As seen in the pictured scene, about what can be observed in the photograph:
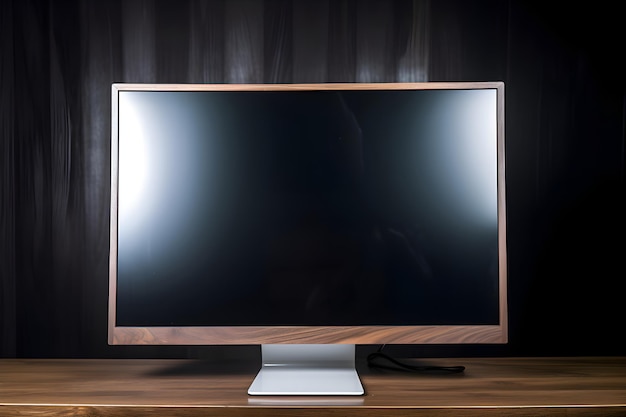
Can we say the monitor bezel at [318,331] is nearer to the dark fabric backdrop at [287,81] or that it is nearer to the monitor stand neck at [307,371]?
the monitor stand neck at [307,371]

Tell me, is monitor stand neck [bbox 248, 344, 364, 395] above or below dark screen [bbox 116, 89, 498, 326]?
below

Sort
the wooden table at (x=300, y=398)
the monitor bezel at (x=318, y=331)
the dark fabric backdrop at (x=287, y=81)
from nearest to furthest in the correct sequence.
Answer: the wooden table at (x=300, y=398)
the monitor bezel at (x=318, y=331)
the dark fabric backdrop at (x=287, y=81)

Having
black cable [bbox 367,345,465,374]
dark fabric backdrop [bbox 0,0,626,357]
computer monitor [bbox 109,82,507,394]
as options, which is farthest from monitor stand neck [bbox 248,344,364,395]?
dark fabric backdrop [bbox 0,0,626,357]

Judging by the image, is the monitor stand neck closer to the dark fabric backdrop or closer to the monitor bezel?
the monitor bezel

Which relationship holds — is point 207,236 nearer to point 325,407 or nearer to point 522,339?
point 325,407

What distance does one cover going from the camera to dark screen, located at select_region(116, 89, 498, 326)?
45.6 inches

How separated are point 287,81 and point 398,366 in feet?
2.37

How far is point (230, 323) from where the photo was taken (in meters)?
1.15

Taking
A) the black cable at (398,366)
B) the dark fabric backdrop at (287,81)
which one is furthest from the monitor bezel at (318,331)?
the dark fabric backdrop at (287,81)

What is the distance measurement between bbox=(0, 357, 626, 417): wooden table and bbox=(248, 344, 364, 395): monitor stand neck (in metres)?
0.03

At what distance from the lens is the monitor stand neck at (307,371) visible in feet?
3.36

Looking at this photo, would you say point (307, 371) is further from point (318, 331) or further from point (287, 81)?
point (287, 81)

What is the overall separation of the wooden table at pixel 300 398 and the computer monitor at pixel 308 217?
0.28 feet

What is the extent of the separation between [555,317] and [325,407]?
0.75m
